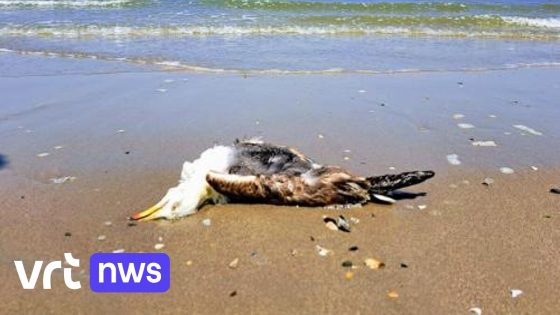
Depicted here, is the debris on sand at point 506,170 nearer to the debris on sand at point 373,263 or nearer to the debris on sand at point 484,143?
the debris on sand at point 484,143

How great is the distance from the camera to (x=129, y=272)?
3662mm

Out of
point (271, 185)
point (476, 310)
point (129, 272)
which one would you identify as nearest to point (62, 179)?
point (129, 272)

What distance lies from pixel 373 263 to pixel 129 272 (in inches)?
59.9

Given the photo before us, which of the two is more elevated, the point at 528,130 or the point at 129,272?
the point at 528,130

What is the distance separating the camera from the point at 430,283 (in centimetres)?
353

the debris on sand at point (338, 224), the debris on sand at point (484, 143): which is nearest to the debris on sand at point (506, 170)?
the debris on sand at point (484, 143)

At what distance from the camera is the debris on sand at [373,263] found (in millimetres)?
3709

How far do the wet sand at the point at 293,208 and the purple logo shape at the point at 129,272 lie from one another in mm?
65

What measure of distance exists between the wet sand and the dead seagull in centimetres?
9

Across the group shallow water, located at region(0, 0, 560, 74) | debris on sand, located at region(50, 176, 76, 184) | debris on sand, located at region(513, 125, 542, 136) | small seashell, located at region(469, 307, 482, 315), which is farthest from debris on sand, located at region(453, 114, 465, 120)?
debris on sand, located at region(50, 176, 76, 184)

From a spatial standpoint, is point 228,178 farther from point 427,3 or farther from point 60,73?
point 427,3

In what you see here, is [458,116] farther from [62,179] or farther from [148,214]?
[62,179]

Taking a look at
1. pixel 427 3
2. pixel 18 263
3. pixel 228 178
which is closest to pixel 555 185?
pixel 228 178

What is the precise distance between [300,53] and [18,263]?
A: 8.37 m
